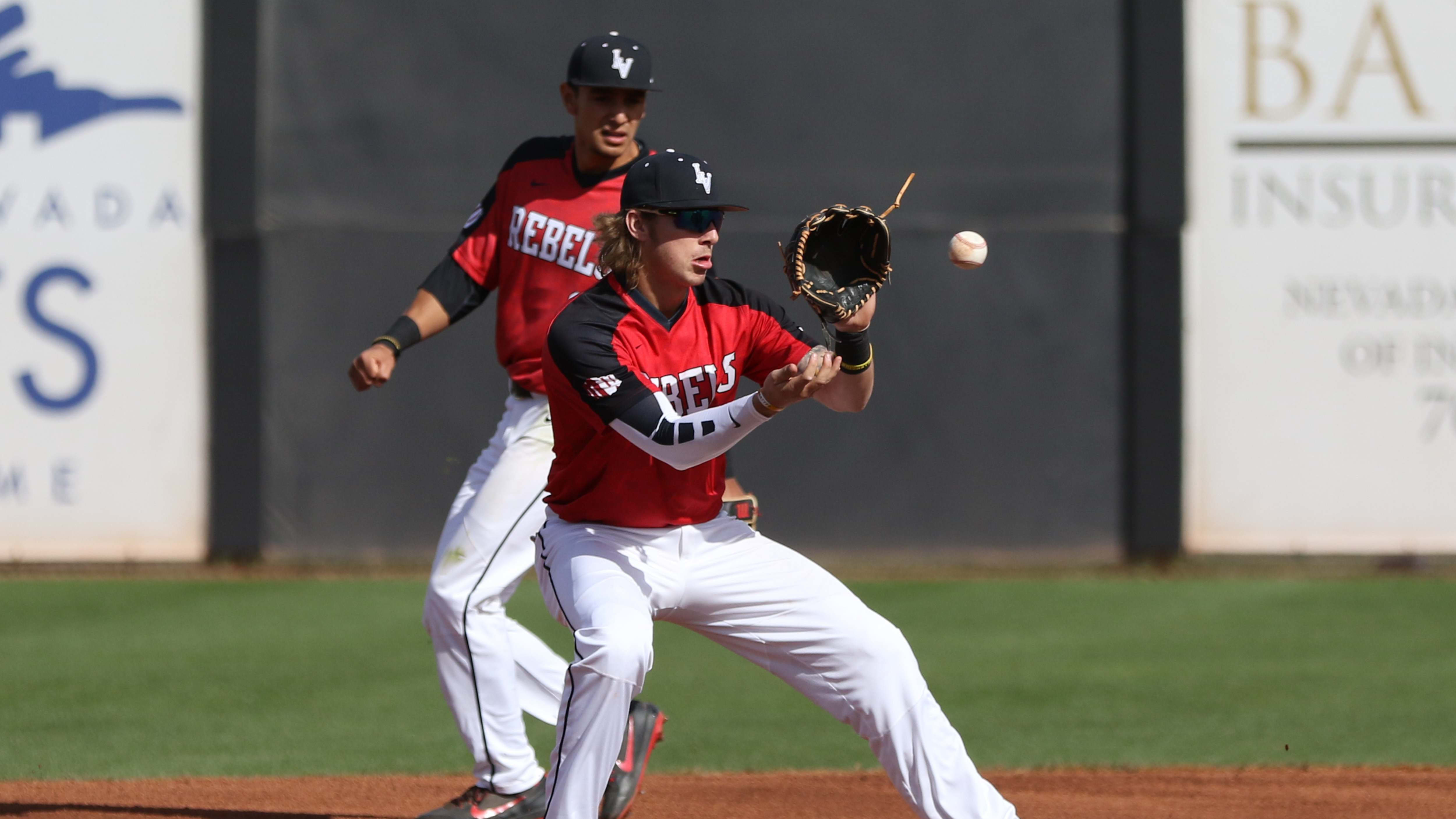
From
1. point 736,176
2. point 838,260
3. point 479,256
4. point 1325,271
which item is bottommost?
point 838,260

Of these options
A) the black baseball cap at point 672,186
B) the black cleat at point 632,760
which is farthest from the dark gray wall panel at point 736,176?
the black baseball cap at point 672,186

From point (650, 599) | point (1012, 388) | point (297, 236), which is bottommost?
point (650, 599)

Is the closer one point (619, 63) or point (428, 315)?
point (619, 63)

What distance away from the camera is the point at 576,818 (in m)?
3.54

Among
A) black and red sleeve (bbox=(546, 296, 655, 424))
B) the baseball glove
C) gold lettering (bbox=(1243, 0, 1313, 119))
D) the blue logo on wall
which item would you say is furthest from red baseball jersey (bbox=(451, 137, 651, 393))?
gold lettering (bbox=(1243, 0, 1313, 119))

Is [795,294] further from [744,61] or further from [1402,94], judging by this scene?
[1402,94]

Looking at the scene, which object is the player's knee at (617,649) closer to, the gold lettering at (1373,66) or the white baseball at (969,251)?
the white baseball at (969,251)

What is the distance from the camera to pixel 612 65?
15.2 feet

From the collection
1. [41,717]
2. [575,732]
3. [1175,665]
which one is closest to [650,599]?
[575,732]

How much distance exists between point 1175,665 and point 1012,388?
316 centimetres

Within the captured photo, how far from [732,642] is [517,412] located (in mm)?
1262

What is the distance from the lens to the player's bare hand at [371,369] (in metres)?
4.46

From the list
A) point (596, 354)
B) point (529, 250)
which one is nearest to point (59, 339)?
point (529, 250)

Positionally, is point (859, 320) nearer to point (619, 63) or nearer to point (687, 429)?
point (687, 429)
